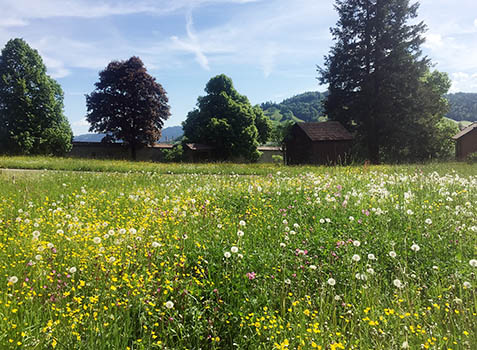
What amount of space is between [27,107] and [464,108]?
14393 centimetres

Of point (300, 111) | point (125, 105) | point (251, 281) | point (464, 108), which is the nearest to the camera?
point (251, 281)

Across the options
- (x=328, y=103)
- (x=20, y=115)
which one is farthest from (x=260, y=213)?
(x=20, y=115)

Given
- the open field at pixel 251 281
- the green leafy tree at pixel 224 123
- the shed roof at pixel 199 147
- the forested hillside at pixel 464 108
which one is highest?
the forested hillside at pixel 464 108

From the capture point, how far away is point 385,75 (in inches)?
1171

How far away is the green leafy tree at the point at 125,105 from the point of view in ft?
126

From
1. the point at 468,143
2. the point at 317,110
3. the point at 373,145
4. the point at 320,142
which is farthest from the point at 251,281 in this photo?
the point at 317,110

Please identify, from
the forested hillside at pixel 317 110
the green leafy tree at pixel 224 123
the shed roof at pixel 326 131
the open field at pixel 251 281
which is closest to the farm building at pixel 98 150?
the green leafy tree at pixel 224 123

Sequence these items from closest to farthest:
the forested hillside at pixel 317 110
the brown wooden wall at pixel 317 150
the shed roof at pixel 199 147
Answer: the brown wooden wall at pixel 317 150, the shed roof at pixel 199 147, the forested hillside at pixel 317 110

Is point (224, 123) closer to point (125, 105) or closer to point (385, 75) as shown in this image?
point (125, 105)

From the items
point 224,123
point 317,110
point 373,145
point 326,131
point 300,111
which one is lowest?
point 373,145

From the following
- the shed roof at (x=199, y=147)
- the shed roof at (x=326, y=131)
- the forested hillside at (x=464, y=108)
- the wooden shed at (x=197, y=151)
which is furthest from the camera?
the forested hillside at (x=464, y=108)

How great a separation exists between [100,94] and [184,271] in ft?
131

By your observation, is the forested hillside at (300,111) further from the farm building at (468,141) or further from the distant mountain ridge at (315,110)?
the farm building at (468,141)

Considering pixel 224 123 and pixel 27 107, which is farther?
pixel 224 123
